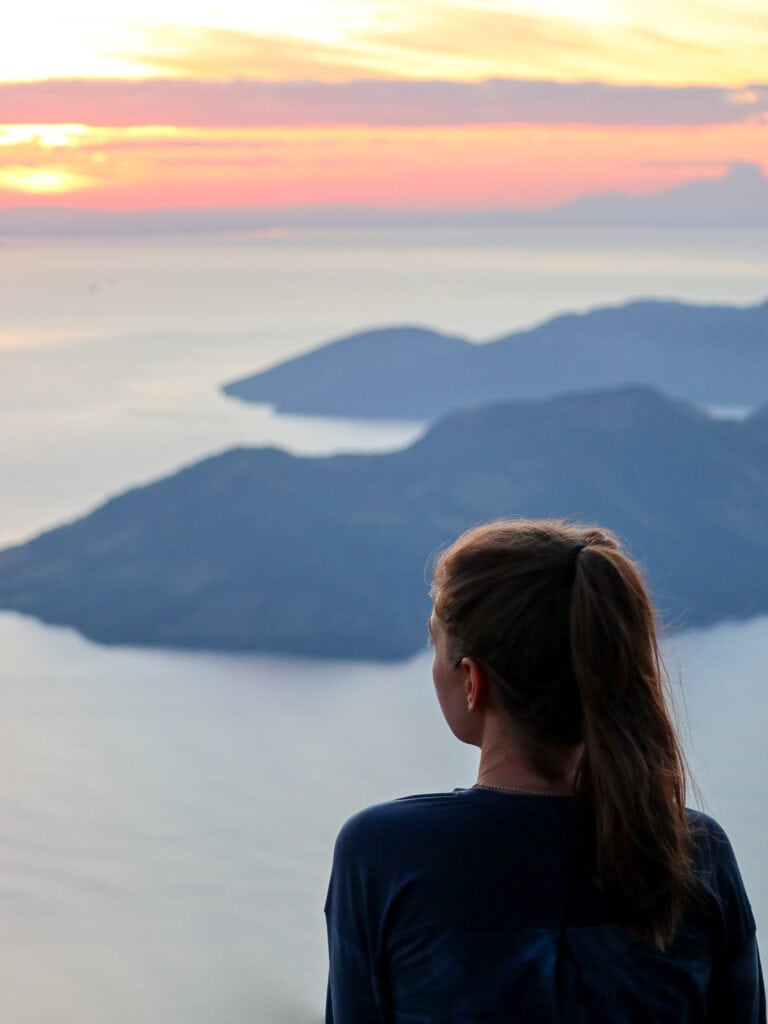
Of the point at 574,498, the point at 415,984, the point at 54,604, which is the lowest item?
the point at 54,604

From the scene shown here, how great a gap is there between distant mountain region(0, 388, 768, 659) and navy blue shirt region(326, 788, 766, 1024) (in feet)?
30.2

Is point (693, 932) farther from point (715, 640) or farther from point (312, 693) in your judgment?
point (715, 640)

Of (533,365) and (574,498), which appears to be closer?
(574,498)

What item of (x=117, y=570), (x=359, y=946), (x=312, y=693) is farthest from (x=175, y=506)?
(x=359, y=946)

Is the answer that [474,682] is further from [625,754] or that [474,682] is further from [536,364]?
[536,364]

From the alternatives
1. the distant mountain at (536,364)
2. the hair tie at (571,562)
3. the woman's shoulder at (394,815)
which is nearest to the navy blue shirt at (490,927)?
the woman's shoulder at (394,815)

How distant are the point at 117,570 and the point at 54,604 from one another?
2.28 feet

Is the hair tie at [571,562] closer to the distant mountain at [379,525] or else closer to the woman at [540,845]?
the woman at [540,845]

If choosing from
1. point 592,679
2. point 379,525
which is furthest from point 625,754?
point 379,525

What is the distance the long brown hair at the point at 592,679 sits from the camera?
2.30 ft

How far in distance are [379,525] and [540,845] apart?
10.5 m

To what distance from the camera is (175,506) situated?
12203 millimetres

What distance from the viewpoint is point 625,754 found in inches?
28.2

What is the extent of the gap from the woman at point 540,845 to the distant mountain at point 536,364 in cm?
→ 1614
